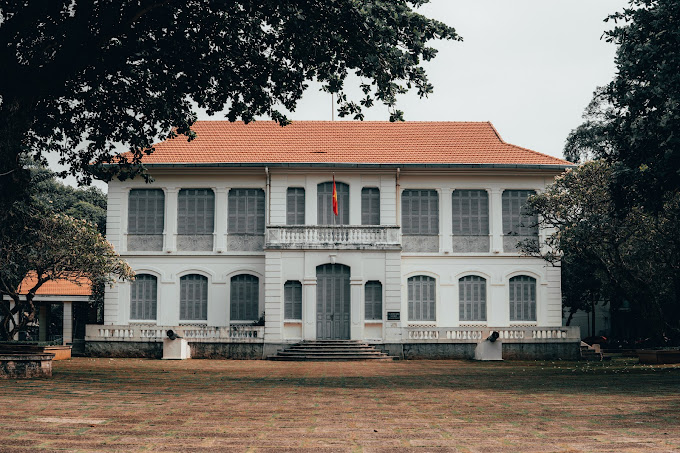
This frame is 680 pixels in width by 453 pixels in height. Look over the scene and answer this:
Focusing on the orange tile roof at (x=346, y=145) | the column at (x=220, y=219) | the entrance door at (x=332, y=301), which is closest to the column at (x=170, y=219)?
the orange tile roof at (x=346, y=145)

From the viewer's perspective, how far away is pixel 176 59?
603 inches

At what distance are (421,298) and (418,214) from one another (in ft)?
9.96

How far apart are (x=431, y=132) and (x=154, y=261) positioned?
1179 centimetres

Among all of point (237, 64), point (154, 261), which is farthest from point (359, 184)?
point (237, 64)

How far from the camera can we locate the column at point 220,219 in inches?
1147

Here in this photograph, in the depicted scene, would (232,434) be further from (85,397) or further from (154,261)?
(154,261)

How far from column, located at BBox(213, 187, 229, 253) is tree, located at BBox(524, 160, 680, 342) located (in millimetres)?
10830

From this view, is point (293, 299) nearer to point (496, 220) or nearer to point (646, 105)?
point (496, 220)

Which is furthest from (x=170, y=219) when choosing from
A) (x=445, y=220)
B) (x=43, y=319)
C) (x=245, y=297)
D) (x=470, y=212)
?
(x=470, y=212)

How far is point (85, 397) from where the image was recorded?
11094mm

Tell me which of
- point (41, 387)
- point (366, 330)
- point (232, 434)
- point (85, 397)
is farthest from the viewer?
point (366, 330)

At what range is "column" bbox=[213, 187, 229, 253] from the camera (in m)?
29.1

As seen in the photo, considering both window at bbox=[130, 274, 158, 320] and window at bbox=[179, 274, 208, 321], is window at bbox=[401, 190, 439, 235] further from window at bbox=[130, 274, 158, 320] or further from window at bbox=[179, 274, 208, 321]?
window at bbox=[130, 274, 158, 320]

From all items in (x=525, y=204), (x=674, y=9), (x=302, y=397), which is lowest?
(x=302, y=397)
